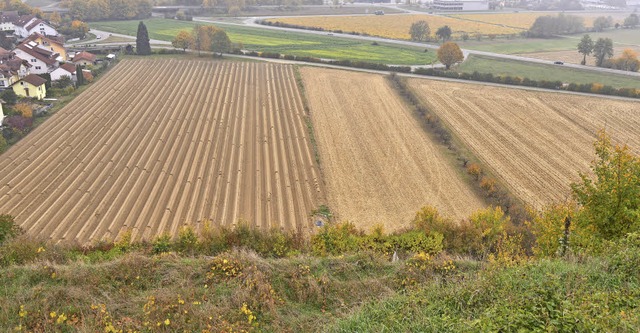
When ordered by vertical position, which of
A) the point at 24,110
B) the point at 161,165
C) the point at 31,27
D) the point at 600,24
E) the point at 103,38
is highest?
the point at 600,24

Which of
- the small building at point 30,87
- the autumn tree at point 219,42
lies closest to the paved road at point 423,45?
the autumn tree at point 219,42

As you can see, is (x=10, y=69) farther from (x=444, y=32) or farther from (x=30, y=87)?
(x=444, y=32)

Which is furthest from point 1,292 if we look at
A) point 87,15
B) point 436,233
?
point 87,15

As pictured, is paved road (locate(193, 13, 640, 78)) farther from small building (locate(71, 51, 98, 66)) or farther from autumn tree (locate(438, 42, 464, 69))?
small building (locate(71, 51, 98, 66))

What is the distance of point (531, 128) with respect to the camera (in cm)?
3947

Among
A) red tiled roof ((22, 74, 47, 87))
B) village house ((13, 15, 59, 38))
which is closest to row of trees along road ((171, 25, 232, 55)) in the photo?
red tiled roof ((22, 74, 47, 87))

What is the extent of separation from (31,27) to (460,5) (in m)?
105

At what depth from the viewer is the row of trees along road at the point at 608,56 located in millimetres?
61500

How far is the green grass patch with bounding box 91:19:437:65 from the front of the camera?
67.6 metres

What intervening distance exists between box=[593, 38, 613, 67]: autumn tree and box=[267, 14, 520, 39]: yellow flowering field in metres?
28.3

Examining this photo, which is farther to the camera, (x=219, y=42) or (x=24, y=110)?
(x=219, y=42)

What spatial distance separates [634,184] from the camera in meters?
14.3

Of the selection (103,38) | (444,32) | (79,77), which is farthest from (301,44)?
(79,77)

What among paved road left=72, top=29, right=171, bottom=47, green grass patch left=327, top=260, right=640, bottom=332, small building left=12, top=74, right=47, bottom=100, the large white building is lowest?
green grass patch left=327, top=260, right=640, bottom=332
